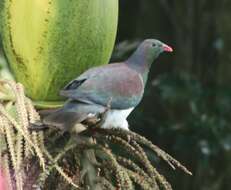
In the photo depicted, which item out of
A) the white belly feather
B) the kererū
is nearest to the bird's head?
the kererū

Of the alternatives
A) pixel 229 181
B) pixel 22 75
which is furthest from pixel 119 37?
pixel 22 75

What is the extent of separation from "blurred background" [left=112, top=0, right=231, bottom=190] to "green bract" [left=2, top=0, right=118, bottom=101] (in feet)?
3.40

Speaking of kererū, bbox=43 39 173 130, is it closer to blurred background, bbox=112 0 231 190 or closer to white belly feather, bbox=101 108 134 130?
white belly feather, bbox=101 108 134 130

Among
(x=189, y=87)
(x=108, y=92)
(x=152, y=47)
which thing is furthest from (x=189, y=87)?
(x=108, y=92)

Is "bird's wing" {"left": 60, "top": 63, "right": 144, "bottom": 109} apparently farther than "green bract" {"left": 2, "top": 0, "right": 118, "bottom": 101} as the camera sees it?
No

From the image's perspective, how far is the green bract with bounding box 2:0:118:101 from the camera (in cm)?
106

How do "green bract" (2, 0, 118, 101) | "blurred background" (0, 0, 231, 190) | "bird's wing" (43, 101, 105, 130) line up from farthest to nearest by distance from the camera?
"blurred background" (0, 0, 231, 190), "green bract" (2, 0, 118, 101), "bird's wing" (43, 101, 105, 130)

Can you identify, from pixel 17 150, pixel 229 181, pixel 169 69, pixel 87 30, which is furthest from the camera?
pixel 169 69

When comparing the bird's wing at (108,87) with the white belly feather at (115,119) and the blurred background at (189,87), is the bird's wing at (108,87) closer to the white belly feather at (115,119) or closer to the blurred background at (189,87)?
the white belly feather at (115,119)

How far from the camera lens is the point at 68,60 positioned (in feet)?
3.52

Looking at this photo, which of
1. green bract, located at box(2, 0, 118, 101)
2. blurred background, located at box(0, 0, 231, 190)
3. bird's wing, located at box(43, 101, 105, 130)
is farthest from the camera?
blurred background, located at box(0, 0, 231, 190)

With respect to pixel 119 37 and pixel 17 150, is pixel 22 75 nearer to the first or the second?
pixel 17 150

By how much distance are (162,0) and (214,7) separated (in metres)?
0.18

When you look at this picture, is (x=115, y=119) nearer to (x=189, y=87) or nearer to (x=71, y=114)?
(x=71, y=114)
